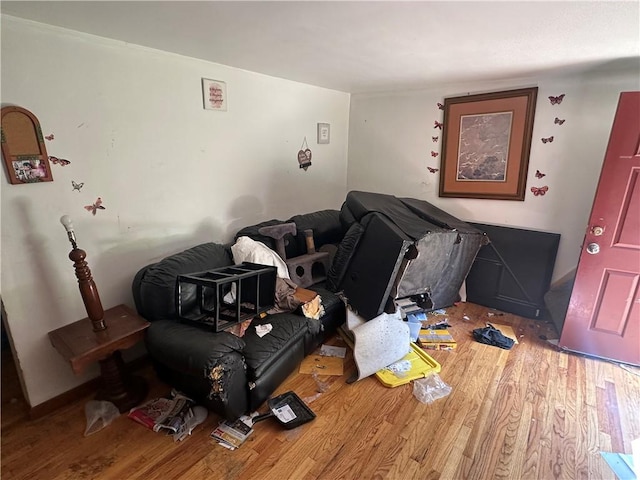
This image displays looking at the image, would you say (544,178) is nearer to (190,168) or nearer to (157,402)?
(190,168)

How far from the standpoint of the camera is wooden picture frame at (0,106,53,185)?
5.28 feet

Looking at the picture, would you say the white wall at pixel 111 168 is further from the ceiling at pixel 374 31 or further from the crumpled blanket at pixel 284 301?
the crumpled blanket at pixel 284 301

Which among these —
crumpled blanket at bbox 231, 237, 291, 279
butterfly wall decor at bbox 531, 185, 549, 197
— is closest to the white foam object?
crumpled blanket at bbox 231, 237, 291, 279

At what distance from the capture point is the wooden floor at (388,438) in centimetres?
161

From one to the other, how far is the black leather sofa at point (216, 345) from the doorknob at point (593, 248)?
6.18ft

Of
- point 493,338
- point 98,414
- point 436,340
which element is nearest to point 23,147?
point 98,414

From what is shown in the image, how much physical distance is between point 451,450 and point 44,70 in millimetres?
2951

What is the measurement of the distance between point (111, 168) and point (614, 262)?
345 cm

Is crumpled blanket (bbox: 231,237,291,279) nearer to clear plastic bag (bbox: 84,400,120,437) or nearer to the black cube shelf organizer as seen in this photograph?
the black cube shelf organizer

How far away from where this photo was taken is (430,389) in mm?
2133

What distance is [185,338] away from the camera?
5.94 ft

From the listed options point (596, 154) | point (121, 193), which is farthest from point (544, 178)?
point (121, 193)

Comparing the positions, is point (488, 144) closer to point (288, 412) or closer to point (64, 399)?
point (288, 412)

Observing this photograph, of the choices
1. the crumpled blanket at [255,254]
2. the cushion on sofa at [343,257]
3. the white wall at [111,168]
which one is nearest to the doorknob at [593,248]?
the cushion on sofa at [343,257]
